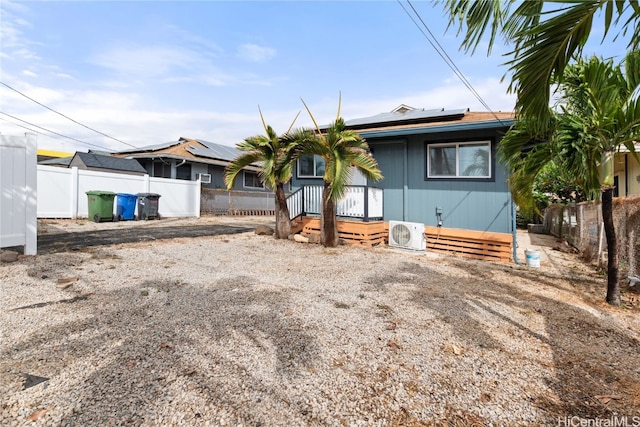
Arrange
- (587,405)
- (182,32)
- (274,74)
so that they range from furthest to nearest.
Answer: (274,74), (182,32), (587,405)

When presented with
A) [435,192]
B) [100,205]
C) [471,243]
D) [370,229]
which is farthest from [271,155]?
[100,205]

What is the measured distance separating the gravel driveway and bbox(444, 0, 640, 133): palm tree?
2462mm

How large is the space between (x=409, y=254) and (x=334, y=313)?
4.66m

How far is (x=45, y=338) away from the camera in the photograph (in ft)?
8.71

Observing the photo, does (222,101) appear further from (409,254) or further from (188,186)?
(409,254)

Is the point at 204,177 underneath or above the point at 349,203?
above

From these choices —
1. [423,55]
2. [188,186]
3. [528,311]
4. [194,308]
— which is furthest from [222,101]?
[528,311]

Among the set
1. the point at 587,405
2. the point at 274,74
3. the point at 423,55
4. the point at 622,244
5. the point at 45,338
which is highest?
the point at 274,74

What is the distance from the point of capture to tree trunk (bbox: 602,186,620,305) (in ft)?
13.4

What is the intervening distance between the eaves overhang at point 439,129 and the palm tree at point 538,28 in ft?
14.6

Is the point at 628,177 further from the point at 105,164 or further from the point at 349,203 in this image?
the point at 105,164

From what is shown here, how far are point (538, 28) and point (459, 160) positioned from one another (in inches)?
240

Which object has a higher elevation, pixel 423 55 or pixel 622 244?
pixel 423 55

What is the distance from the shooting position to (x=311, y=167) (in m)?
10.4
